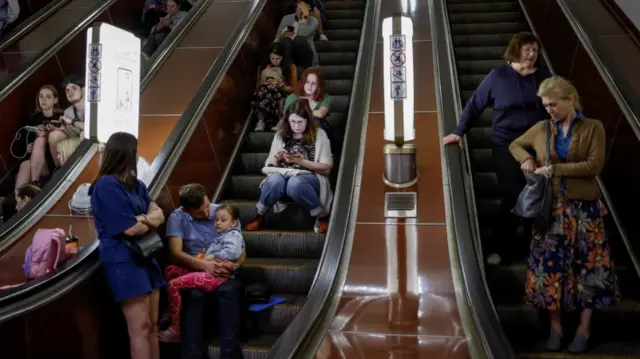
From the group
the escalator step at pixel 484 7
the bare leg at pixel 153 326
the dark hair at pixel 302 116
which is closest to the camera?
the bare leg at pixel 153 326

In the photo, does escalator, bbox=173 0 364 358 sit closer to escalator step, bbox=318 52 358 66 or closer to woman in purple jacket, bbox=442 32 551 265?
escalator step, bbox=318 52 358 66

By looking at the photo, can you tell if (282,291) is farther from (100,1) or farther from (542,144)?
(100,1)

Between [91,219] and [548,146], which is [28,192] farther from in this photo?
[548,146]

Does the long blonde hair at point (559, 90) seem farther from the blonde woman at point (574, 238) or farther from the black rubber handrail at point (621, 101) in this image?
the black rubber handrail at point (621, 101)

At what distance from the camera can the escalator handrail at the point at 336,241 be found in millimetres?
3396

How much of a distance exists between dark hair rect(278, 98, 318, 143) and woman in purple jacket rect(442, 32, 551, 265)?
4.51 feet

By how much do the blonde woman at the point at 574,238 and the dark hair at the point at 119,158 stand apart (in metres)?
2.39

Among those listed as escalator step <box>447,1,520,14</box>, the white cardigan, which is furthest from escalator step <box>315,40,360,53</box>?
the white cardigan

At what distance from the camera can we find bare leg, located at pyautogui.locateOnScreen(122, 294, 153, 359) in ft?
12.4

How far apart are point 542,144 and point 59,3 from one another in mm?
6746

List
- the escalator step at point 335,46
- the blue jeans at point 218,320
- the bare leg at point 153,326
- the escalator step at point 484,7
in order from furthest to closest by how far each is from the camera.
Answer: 1. the escalator step at point 484,7
2. the escalator step at point 335,46
3. the blue jeans at point 218,320
4. the bare leg at point 153,326

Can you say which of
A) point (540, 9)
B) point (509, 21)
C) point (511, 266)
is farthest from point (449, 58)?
point (511, 266)

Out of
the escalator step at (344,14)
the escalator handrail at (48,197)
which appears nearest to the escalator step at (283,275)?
the escalator handrail at (48,197)

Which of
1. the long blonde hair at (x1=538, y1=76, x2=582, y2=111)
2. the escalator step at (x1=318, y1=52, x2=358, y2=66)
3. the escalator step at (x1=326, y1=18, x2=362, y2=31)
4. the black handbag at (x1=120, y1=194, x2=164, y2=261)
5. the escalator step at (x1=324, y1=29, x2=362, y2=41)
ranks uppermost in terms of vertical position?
the escalator step at (x1=326, y1=18, x2=362, y2=31)
